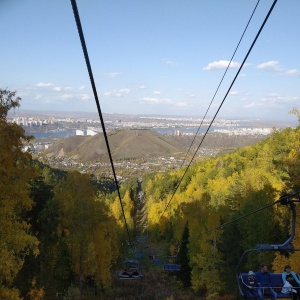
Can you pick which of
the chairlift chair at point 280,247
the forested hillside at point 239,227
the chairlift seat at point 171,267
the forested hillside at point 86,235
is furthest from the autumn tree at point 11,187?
the chairlift seat at point 171,267

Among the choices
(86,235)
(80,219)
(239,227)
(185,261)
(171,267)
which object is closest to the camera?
(80,219)

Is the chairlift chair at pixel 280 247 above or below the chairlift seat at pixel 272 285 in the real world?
above

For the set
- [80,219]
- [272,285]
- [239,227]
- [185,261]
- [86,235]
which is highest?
[272,285]

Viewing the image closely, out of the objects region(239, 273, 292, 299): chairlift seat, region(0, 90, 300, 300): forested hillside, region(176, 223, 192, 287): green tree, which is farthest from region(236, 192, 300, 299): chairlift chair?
region(176, 223, 192, 287): green tree

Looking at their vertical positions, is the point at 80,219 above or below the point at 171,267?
above

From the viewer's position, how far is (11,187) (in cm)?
963

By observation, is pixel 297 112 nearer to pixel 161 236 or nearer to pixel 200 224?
pixel 200 224

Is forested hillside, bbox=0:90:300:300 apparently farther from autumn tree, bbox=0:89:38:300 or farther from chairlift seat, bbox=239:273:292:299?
chairlift seat, bbox=239:273:292:299

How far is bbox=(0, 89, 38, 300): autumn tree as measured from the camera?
369 inches

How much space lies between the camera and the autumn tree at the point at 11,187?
938 centimetres

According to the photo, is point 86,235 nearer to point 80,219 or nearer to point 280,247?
point 80,219

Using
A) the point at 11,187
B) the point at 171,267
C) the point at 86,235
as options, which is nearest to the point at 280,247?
the point at 11,187

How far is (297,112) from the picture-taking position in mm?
13570

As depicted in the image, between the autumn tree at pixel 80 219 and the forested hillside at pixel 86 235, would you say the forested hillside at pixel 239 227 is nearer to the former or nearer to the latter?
the forested hillside at pixel 86 235
